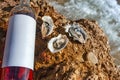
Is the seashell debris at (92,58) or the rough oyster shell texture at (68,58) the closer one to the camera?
the rough oyster shell texture at (68,58)

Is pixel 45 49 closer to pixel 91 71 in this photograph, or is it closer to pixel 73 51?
pixel 73 51

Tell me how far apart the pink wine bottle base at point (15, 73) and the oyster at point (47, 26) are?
0.34m

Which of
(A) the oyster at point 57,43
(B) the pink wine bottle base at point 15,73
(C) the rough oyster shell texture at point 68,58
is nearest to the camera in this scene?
(B) the pink wine bottle base at point 15,73

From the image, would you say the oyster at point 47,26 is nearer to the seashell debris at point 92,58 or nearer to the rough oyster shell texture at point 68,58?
the rough oyster shell texture at point 68,58

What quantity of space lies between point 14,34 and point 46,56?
22 centimetres

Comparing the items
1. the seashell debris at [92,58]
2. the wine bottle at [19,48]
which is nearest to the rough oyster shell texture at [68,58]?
the seashell debris at [92,58]

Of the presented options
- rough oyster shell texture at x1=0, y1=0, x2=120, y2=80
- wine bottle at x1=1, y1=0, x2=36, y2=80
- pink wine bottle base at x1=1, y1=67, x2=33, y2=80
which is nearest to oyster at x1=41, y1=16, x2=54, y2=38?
rough oyster shell texture at x1=0, y1=0, x2=120, y2=80

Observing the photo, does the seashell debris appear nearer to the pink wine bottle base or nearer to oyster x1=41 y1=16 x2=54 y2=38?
oyster x1=41 y1=16 x2=54 y2=38

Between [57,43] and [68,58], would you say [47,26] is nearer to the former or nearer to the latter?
Answer: [57,43]

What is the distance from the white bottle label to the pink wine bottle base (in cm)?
2

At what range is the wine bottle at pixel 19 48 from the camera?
156 cm

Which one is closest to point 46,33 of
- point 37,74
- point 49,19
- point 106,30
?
point 49,19

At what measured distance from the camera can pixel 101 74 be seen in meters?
1.77

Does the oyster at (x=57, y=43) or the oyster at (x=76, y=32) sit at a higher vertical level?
the oyster at (x=76, y=32)
